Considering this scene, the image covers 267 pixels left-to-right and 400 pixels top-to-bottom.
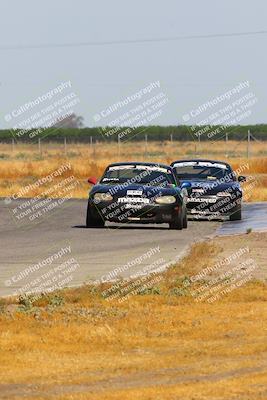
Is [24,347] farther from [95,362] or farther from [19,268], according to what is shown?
[19,268]

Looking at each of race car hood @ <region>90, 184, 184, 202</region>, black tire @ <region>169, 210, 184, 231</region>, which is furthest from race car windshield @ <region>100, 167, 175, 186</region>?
black tire @ <region>169, 210, 184, 231</region>

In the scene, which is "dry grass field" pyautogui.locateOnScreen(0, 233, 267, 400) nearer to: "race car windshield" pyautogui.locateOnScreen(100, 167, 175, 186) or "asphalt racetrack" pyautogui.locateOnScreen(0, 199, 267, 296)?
"asphalt racetrack" pyautogui.locateOnScreen(0, 199, 267, 296)

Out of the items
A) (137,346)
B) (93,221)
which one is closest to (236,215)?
(93,221)

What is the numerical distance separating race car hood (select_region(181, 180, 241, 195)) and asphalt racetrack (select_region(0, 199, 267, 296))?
0.76 metres

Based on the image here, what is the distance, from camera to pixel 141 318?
13742 millimetres

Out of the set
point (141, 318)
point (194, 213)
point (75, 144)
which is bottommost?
point (75, 144)

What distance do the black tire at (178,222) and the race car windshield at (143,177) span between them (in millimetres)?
939

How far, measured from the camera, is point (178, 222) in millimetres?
28781

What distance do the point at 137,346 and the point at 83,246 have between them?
1178 centimetres

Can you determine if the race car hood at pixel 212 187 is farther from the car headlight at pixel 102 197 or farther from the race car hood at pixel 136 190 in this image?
the car headlight at pixel 102 197

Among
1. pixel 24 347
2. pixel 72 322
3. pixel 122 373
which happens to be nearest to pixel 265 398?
pixel 122 373

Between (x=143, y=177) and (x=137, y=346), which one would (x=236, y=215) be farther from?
(x=137, y=346)

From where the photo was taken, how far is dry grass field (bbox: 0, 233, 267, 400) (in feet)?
31.8

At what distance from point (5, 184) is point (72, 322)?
40432mm
